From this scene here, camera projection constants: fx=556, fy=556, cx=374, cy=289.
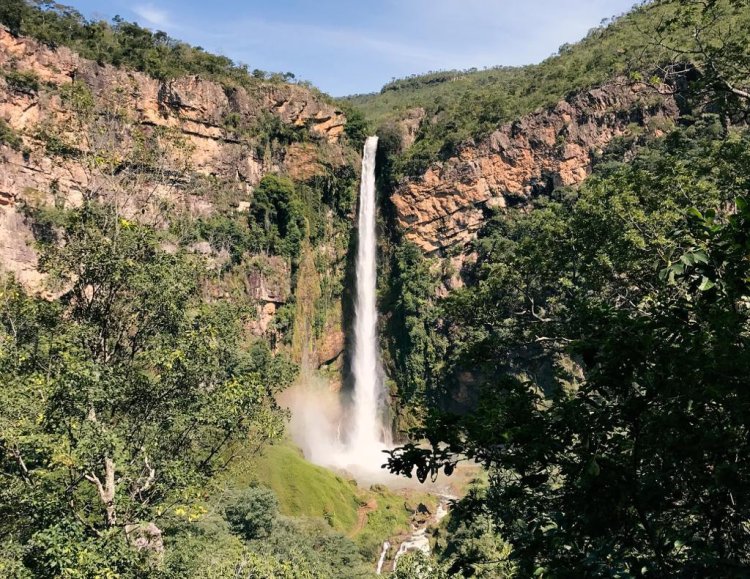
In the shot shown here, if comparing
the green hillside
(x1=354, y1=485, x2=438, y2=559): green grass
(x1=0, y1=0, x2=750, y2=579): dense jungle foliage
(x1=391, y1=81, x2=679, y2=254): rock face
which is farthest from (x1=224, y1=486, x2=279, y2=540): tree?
the green hillside

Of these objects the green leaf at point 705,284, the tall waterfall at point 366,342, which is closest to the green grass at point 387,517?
the tall waterfall at point 366,342

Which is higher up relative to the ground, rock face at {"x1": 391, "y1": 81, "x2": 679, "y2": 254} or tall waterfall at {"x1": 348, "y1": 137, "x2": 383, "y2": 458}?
rock face at {"x1": 391, "y1": 81, "x2": 679, "y2": 254}

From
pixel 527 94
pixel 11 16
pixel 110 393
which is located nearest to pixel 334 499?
pixel 110 393

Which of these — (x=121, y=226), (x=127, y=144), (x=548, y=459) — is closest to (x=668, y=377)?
(x=548, y=459)

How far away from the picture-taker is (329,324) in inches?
1756

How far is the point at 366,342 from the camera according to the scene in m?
42.8

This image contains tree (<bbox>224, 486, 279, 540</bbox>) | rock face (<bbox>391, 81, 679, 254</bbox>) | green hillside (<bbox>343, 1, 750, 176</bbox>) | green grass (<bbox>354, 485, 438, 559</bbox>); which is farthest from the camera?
green hillside (<bbox>343, 1, 750, 176</bbox>)

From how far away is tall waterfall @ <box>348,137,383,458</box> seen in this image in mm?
40031

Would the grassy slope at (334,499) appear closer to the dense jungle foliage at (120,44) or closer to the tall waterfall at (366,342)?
the tall waterfall at (366,342)

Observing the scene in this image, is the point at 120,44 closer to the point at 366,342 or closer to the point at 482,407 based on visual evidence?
the point at 366,342

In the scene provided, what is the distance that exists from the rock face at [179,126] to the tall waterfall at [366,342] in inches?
176

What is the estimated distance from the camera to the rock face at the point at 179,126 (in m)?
29.7

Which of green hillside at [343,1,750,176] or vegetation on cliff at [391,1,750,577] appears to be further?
green hillside at [343,1,750,176]

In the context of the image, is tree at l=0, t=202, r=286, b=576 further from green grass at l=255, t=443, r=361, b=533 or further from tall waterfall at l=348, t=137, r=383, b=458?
tall waterfall at l=348, t=137, r=383, b=458
